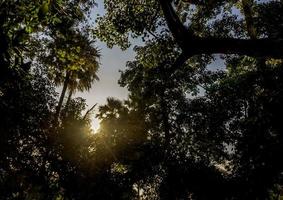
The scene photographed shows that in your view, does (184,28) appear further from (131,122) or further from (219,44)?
(131,122)

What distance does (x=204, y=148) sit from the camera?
2522 cm

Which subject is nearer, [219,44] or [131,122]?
[219,44]

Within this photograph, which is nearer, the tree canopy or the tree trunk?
the tree trunk

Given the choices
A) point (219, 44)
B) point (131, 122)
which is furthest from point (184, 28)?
point (131, 122)

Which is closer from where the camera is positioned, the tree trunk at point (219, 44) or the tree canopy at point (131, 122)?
the tree trunk at point (219, 44)

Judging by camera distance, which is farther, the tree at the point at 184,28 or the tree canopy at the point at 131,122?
the tree canopy at the point at 131,122

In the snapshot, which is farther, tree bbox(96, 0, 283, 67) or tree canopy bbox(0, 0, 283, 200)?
tree canopy bbox(0, 0, 283, 200)

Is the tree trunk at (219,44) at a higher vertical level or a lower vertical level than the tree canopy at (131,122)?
lower

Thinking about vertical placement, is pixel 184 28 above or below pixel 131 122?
below

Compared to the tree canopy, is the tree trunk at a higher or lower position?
lower

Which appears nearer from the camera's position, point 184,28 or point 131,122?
point 184,28

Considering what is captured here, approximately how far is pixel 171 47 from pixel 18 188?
30.1 feet

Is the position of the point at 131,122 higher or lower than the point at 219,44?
higher

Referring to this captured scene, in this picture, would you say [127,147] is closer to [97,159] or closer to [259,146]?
[97,159]
